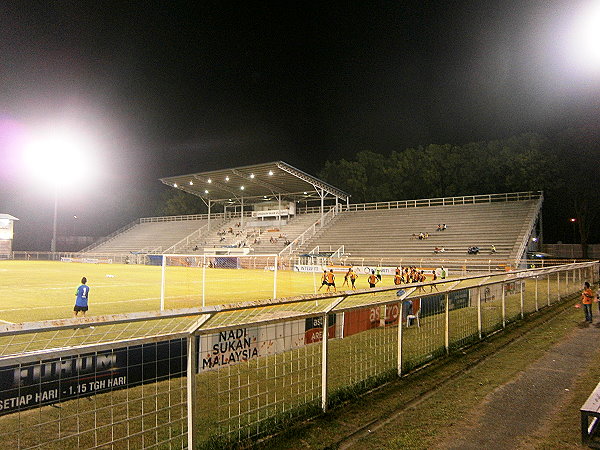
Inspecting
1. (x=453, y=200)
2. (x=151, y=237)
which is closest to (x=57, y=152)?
(x=151, y=237)

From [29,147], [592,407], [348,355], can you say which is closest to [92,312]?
[348,355]

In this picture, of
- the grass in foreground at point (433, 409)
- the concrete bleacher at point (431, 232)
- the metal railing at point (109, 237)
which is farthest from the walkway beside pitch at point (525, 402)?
the metal railing at point (109, 237)

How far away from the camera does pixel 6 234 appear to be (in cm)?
5178

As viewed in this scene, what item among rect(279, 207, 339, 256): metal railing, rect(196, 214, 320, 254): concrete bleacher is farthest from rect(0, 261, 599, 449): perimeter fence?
rect(196, 214, 320, 254): concrete bleacher

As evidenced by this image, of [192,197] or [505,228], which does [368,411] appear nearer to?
[505,228]

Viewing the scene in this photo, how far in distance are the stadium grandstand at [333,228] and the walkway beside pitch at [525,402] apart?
23.5m

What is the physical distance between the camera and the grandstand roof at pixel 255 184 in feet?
156

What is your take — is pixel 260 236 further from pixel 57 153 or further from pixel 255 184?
pixel 57 153

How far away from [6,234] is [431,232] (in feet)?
176

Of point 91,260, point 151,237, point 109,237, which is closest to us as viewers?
point 91,260

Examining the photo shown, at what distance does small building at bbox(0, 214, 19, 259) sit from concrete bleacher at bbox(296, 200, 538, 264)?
38.4m

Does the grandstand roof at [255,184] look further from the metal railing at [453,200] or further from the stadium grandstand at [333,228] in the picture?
the metal railing at [453,200]

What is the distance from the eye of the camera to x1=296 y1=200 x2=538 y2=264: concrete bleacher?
118ft

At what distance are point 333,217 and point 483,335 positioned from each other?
146 ft
